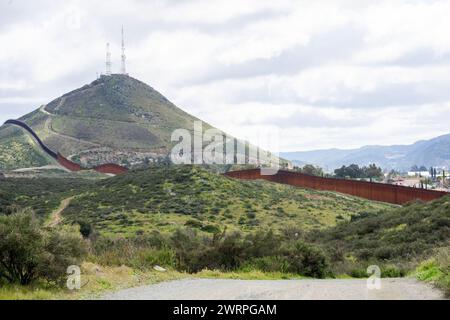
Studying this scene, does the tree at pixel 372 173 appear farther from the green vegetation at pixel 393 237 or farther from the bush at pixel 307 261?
the bush at pixel 307 261

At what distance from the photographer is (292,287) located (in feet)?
45.4

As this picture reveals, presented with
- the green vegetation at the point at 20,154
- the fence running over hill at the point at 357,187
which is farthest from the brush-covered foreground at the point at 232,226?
the green vegetation at the point at 20,154

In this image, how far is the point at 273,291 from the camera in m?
13.0

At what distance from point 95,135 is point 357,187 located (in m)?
109

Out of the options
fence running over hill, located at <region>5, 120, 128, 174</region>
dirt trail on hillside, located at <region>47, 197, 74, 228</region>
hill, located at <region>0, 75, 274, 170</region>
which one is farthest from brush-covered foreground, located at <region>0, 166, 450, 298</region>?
hill, located at <region>0, 75, 274, 170</region>

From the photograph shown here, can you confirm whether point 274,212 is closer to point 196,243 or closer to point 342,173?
point 196,243

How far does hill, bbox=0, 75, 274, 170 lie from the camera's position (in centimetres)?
14396

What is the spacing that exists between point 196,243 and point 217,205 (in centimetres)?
3525

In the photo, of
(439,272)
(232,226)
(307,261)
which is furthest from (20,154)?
(439,272)

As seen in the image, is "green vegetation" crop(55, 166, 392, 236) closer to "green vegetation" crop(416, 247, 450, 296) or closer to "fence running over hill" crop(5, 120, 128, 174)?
"green vegetation" crop(416, 247, 450, 296)

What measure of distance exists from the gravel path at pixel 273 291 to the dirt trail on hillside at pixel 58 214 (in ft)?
106

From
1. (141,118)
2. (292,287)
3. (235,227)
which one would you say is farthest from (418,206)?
(141,118)

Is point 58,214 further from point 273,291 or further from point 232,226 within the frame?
point 273,291
